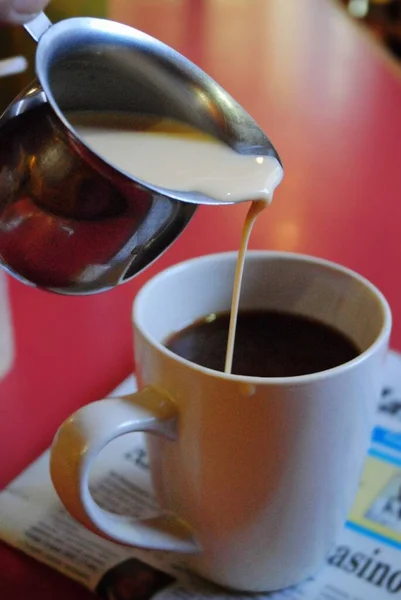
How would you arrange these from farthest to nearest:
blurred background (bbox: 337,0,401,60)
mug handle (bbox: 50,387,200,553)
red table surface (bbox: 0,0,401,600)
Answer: blurred background (bbox: 337,0,401,60) → red table surface (bbox: 0,0,401,600) → mug handle (bbox: 50,387,200,553)

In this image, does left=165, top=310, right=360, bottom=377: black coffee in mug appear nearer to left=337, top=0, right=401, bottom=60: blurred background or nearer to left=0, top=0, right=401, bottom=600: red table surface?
left=0, top=0, right=401, bottom=600: red table surface

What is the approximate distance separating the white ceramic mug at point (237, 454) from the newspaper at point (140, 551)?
0.01 meters

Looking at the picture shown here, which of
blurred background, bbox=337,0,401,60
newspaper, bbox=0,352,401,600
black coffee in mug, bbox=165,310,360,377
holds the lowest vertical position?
blurred background, bbox=337,0,401,60

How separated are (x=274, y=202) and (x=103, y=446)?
43cm

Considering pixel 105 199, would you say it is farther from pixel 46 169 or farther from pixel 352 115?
pixel 352 115

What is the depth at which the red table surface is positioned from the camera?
0.48m

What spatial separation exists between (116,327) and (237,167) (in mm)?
200

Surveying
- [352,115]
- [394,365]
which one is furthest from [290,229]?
[352,115]

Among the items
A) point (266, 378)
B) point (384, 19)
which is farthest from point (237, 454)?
point (384, 19)

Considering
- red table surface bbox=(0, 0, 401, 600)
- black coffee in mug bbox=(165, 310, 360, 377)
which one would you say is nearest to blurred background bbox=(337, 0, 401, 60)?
red table surface bbox=(0, 0, 401, 600)

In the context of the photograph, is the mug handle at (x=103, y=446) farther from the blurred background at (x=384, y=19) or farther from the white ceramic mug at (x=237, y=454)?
the blurred background at (x=384, y=19)

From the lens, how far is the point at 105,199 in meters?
0.34

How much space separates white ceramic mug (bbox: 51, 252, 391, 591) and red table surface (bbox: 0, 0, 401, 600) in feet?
0.21

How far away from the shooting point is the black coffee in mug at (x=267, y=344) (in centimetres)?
41
